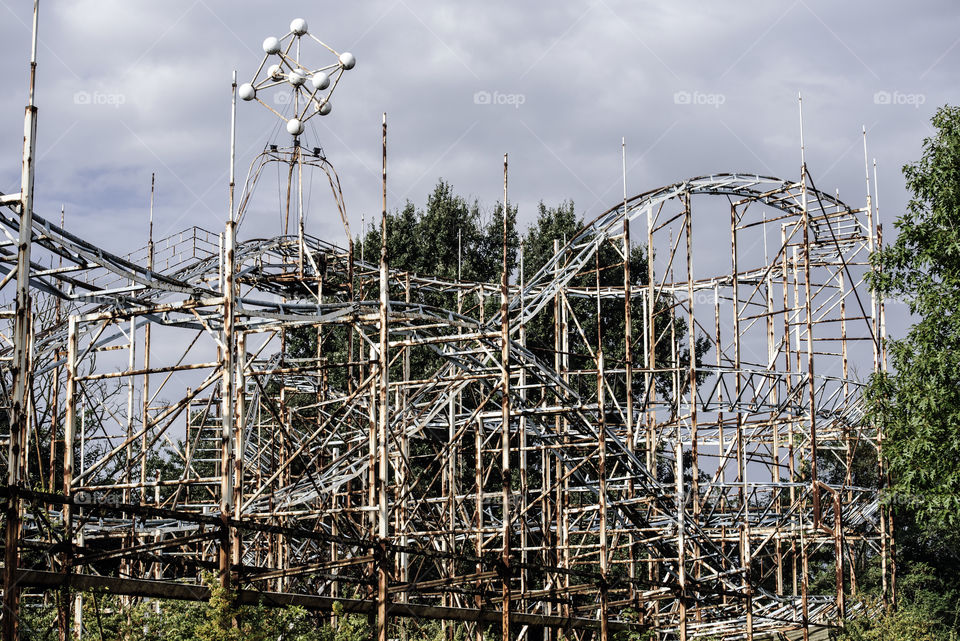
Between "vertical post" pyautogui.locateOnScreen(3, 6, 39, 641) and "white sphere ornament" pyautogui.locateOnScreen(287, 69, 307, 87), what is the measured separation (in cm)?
1420

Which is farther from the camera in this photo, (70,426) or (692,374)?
(692,374)

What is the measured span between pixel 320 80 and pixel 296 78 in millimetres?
531

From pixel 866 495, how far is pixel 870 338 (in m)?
3.50

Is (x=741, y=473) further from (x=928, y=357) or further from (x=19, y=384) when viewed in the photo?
(x=19, y=384)

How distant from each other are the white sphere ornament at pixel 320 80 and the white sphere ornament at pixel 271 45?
932 mm

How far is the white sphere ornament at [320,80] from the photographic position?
80.5 feet

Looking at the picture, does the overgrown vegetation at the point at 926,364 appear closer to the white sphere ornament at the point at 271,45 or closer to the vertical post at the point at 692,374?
the vertical post at the point at 692,374

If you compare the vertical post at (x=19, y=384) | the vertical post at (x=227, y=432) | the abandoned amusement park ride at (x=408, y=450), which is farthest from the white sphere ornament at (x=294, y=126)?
the vertical post at (x=19, y=384)

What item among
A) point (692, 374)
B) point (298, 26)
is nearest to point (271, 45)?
point (298, 26)

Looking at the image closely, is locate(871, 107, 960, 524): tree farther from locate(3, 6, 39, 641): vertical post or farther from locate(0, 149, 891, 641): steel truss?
locate(3, 6, 39, 641): vertical post

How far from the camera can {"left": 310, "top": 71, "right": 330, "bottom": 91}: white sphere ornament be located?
80.5 ft

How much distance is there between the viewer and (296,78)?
24.7m

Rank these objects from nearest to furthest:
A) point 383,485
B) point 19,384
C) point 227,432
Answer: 1. point 19,384
2. point 227,432
3. point 383,485

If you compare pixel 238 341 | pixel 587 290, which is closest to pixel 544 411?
pixel 238 341
